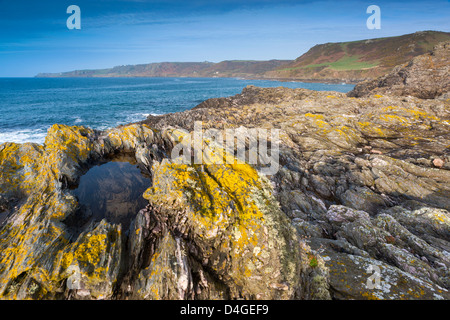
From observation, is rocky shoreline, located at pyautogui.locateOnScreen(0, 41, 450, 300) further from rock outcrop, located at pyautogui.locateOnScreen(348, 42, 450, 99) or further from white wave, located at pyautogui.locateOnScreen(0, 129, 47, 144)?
rock outcrop, located at pyautogui.locateOnScreen(348, 42, 450, 99)

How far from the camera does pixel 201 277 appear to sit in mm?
5246

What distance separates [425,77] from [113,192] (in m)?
58.1

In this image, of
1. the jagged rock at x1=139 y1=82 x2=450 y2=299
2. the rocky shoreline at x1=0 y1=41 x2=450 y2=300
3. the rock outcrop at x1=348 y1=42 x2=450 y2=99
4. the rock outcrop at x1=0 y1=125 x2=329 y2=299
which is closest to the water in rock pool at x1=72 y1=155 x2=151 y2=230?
the rocky shoreline at x1=0 y1=41 x2=450 y2=300

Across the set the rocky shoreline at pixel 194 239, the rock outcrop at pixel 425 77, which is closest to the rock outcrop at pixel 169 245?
the rocky shoreline at pixel 194 239

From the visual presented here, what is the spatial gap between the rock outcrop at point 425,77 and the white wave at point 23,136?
7250cm

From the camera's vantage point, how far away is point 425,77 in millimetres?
38844

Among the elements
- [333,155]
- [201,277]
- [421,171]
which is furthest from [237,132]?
[201,277]

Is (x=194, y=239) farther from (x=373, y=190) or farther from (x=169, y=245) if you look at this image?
(x=373, y=190)

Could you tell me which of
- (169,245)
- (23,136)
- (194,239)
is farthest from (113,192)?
(23,136)

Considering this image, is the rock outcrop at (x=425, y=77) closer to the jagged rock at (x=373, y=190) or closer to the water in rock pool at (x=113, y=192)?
the jagged rock at (x=373, y=190)

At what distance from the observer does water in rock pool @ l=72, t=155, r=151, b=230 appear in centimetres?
704

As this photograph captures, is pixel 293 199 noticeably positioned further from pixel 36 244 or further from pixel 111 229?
pixel 36 244

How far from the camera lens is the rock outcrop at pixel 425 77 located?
3628 centimetres
